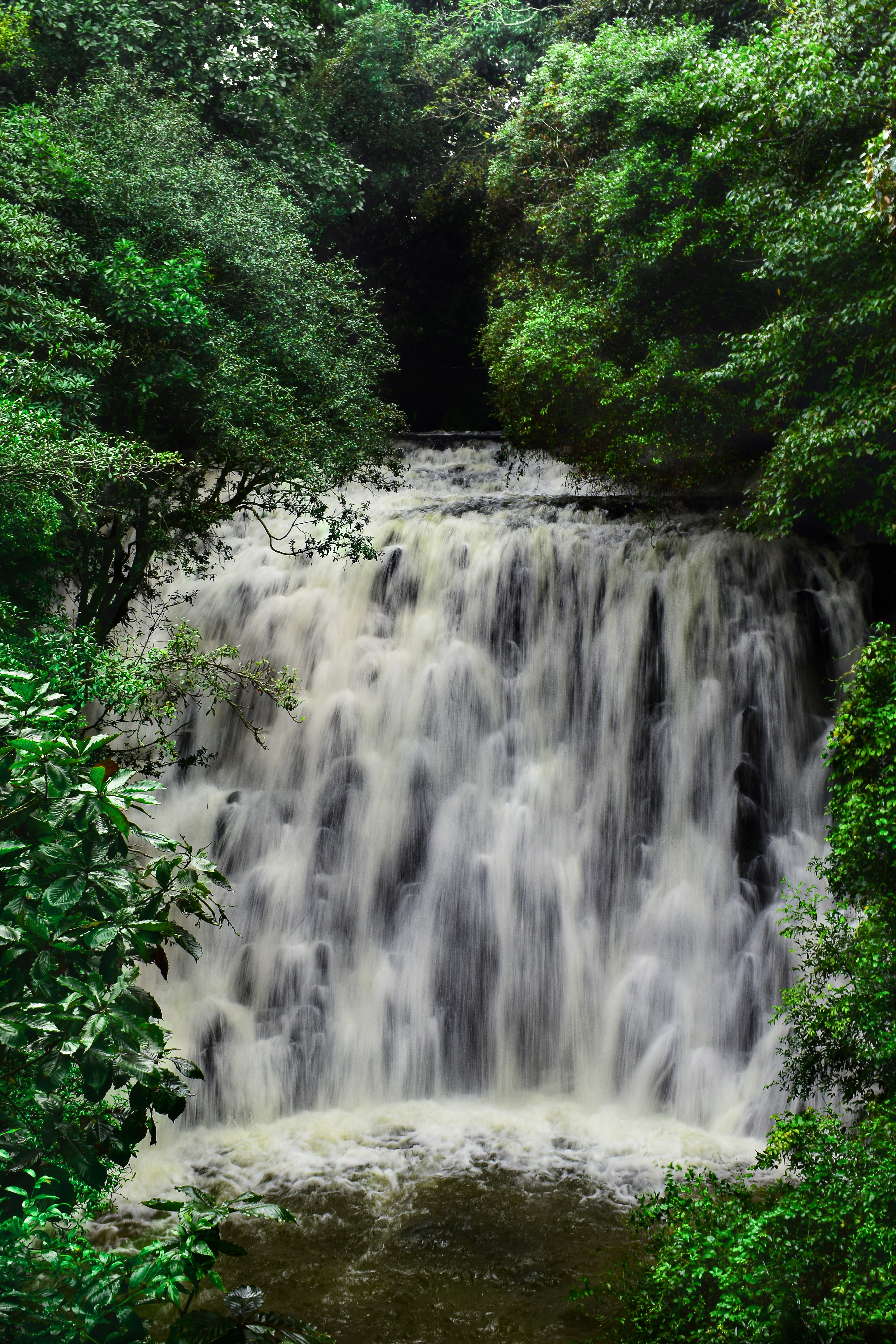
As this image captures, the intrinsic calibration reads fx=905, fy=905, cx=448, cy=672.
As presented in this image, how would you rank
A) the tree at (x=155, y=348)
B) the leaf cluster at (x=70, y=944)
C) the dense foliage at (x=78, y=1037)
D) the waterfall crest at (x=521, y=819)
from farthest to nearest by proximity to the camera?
the waterfall crest at (x=521, y=819) → the tree at (x=155, y=348) → the leaf cluster at (x=70, y=944) → the dense foliage at (x=78, y=1037)

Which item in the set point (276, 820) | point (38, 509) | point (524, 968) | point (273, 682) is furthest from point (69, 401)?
point (524, 968)

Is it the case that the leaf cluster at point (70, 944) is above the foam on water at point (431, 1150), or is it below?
above

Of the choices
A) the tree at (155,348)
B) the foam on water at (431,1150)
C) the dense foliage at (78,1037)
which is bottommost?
the foam on water at (431,1150)

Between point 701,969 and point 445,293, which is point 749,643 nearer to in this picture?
point 701,969

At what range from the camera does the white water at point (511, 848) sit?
31.2 feet

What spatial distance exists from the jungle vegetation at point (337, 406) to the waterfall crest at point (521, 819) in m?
0.74

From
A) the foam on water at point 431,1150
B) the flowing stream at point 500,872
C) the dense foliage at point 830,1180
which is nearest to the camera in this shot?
the dense foliage at point 830,1180

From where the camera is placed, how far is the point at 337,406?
41.1 ft

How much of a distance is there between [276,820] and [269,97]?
15197 millimetres

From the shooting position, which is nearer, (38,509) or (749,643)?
(38,509)

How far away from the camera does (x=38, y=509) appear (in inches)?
320

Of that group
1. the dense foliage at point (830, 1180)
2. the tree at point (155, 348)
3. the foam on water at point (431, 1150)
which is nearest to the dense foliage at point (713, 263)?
the tree at point (155, 348)

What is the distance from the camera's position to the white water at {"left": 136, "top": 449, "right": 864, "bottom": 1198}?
952 centimetres

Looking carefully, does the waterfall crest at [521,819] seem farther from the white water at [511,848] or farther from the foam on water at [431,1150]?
the foam on water at [431,1150]
